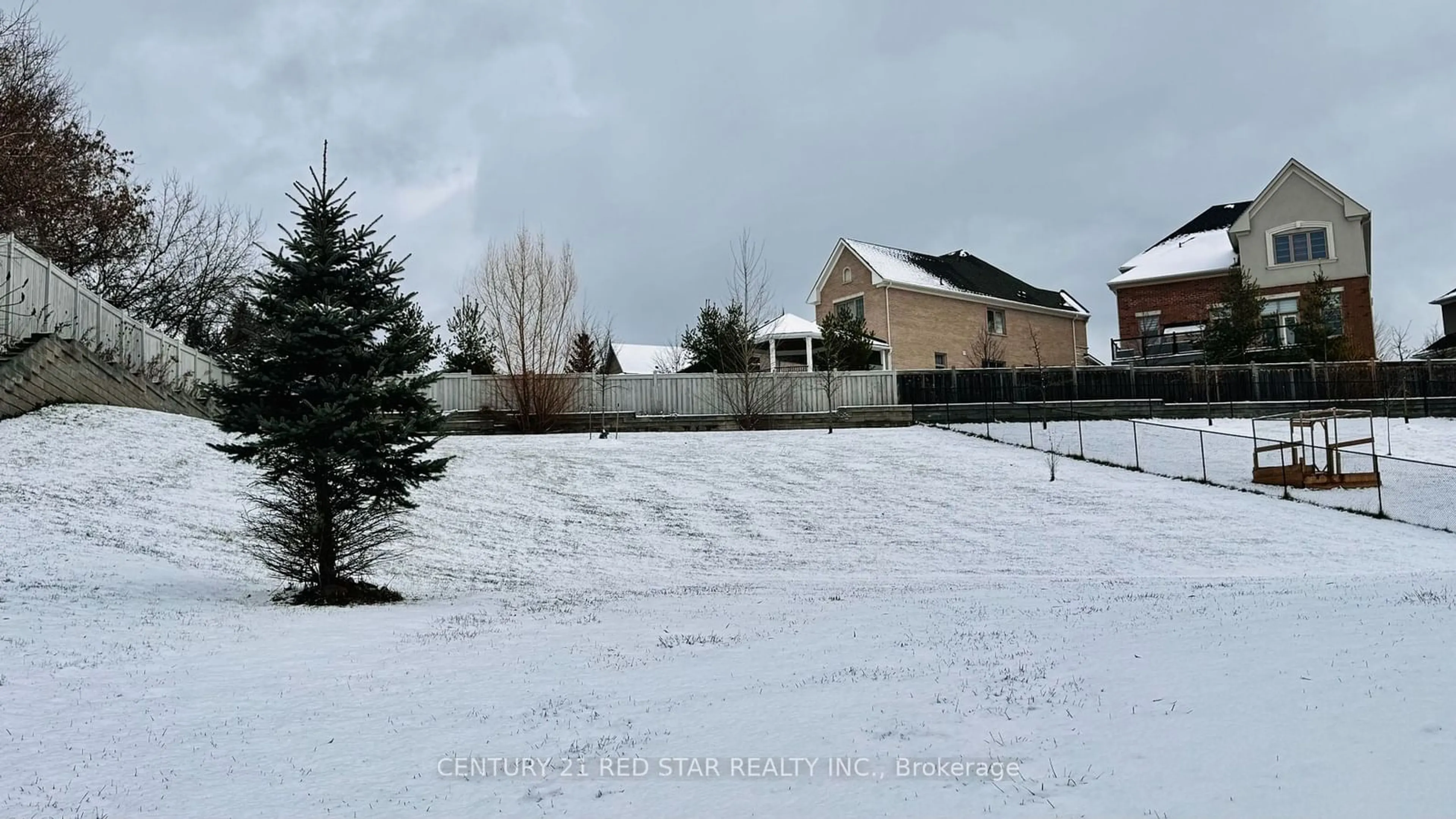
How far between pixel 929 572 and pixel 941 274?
112 ft

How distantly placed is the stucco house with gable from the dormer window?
Answer: 0.03 metres

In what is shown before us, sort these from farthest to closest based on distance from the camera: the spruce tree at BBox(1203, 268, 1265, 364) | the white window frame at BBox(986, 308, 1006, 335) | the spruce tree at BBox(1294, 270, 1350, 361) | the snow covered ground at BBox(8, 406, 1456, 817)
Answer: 1. the white window frame at BBox(986, 308, 1006, 335)
2. the spruce tree at BBox(1203, 268, 1265, 364)
3. the spruce tree at BBox(1294, 270, 1350, 361)
4. the snow covered ground at BBox(8, 406, 1456, 817)

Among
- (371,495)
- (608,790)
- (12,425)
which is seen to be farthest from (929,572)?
(12,425)

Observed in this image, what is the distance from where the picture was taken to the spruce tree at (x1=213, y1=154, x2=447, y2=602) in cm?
1198

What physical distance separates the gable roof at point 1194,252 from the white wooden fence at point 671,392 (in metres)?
17.2

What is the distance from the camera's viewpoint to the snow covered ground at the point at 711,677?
4.82 metres

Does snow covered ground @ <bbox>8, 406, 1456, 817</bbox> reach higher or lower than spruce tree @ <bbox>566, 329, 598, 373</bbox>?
lower

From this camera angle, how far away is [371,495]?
1258 centimetres

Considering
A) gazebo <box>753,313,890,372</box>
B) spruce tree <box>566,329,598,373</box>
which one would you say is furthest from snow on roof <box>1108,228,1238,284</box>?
spruce tree <box>566,329,598,373</box>

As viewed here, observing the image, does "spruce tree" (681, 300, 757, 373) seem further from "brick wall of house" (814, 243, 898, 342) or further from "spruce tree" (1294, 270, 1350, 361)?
"spruce tree" (1294, 270, 1350, 361)

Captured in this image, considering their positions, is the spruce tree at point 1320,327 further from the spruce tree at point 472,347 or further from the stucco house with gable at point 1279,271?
the spruce tree at point 472,347

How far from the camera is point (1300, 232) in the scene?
4162 cm

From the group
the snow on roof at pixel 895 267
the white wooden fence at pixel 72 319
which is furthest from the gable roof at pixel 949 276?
the white wooden fence at pixel 72 319

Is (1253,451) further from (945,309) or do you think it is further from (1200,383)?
(945,309)
